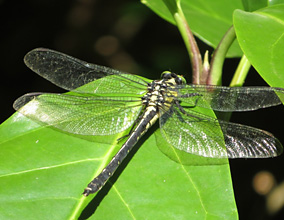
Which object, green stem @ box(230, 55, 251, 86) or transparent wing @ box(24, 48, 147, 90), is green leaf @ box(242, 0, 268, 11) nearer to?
green stem @ box(230, 55, 251, 86)

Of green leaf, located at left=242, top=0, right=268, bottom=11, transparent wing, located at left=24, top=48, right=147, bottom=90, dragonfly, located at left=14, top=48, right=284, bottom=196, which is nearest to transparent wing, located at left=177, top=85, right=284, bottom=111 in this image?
dragonfly, located at left=14, top=48, right=284, bottom=196

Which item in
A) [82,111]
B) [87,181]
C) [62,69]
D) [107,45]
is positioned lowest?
[107,45]

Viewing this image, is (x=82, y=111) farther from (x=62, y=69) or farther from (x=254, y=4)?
(x=254, y=4)

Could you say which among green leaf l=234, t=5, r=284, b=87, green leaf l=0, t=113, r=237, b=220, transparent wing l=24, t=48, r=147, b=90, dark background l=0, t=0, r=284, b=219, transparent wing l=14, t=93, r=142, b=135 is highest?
green leaf l=234, t=5, r=284, b=87

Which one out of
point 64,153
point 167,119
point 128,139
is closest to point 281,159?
point 167,119

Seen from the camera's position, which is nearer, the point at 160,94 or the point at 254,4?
the point at 254,4

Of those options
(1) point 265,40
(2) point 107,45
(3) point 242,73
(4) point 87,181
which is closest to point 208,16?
(3) point 242,73
